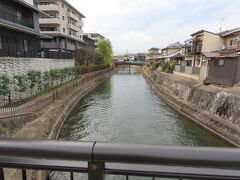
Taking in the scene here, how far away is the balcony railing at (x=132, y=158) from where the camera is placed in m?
0.89

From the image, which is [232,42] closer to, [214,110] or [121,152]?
[214,110]

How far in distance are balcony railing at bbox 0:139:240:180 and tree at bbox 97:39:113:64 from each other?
151ft

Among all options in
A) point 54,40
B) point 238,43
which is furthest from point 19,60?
point 238,43

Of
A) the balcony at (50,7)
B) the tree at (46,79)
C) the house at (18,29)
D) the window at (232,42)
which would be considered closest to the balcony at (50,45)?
the balcony at (50,7)

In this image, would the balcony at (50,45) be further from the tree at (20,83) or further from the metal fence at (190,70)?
the metal fence at (190,70)

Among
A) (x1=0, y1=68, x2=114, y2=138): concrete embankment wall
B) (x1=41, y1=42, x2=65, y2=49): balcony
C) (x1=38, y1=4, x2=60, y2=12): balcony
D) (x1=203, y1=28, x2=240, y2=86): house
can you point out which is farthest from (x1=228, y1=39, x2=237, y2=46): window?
(x1=38, y1=4, x2=60, y2=12): balcony

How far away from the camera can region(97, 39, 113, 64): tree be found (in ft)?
149

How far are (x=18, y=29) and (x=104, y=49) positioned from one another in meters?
31.7

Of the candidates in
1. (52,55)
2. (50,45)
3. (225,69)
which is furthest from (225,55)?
(50,45)

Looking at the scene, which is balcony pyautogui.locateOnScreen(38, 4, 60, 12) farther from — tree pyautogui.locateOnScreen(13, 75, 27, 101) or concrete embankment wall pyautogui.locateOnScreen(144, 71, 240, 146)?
concrete embankment wall pyautogui.locateOnScreen(144, 71, 240, 146)

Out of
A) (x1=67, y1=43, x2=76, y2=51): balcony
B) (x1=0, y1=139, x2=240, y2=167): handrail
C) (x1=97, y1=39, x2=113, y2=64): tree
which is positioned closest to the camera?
(x1=0, y1=139, x2=240, y2=167): handrail

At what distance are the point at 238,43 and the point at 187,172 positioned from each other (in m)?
24.4

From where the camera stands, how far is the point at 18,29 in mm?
14961

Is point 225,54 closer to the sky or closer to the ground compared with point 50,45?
closer to the ground
